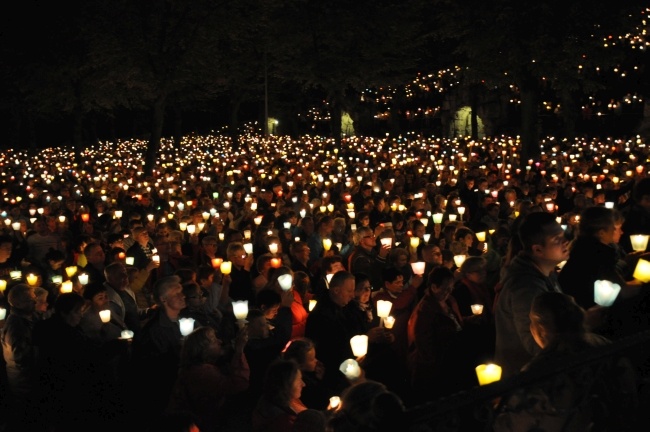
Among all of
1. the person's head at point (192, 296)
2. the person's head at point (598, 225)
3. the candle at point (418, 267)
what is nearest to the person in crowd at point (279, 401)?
the person's head at point (598, 225)

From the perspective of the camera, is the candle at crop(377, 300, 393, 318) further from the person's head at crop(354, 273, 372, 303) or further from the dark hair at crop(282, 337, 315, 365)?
the dark hair at crop(282, 337, 315, 365)

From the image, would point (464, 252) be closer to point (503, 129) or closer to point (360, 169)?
point (360, 169)

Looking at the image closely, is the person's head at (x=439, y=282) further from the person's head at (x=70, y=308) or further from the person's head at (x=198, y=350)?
the person's head at (x=70, y=308)

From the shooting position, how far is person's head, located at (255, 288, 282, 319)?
6555 mm

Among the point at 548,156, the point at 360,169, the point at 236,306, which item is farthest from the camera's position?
the point at 548,156

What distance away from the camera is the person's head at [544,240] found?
13.8 feet

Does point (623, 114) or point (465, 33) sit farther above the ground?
point (465, 33)

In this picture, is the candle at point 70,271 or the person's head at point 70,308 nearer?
the person's head at point 70,308

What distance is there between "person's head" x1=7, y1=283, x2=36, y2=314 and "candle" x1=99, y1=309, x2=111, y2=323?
578 millimetres

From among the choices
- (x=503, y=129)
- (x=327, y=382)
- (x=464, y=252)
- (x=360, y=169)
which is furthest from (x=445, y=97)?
(x=327, y=382)

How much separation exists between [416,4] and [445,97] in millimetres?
12885

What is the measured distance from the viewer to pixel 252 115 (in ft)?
248

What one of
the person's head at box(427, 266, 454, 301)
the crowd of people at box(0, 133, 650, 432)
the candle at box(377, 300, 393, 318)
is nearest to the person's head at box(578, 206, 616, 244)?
the crowd of people at box(0, 133, 650, 432)

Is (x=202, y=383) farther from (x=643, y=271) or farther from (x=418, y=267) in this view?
(x=418, y=267)
